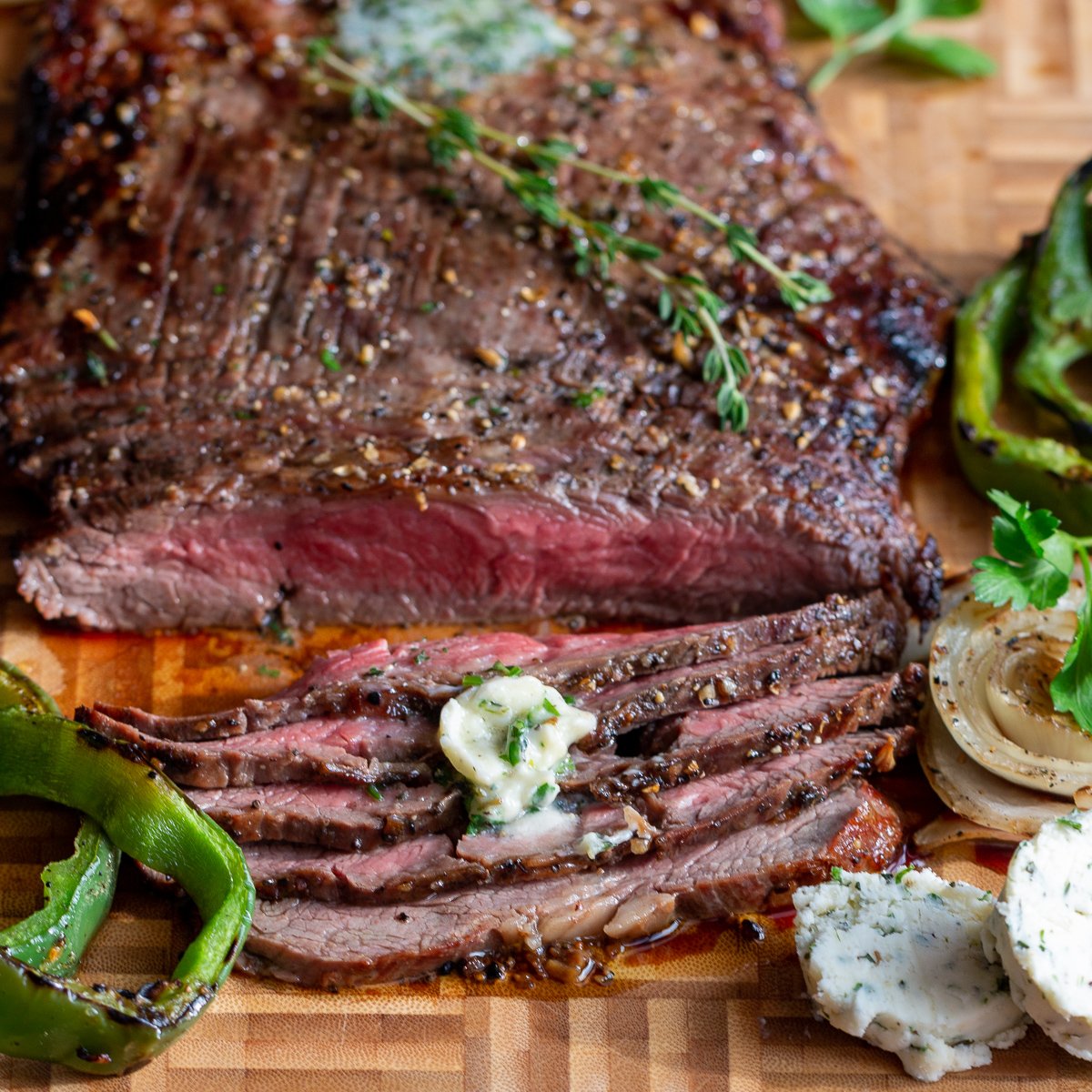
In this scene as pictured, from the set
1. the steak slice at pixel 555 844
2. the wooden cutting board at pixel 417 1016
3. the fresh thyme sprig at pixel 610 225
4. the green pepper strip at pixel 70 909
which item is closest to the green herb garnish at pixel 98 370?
the wooden cutting board at pixel 417 1016

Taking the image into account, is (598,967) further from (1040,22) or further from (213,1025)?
(1040,22)

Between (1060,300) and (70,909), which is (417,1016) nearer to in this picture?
(70,909)

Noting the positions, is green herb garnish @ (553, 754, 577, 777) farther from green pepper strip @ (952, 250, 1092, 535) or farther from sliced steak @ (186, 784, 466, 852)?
green pepper strip @ (952, 250, 1092, 535)

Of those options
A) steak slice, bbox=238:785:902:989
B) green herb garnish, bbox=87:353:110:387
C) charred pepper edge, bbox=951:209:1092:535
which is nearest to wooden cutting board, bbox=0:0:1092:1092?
steak slice, bbox=238:785:902:989

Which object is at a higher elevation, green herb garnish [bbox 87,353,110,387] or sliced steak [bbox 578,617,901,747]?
green herb garnish [bbox 87,353,110,387]

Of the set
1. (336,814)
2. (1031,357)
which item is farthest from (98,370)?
(1031,357)

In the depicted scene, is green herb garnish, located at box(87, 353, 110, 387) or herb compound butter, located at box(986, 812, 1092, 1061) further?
green herb garnish, located at box(87, 353, 110, 387)

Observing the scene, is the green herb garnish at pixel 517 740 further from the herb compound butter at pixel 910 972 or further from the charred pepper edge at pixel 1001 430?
the charred pepper edge at pixel 1001 430

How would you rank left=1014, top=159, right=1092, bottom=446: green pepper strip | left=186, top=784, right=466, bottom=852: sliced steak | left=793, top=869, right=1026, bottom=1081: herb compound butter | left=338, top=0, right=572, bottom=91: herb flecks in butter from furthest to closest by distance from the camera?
left=338, top=0, right=572, bottom=91: herb flecks in butter < left=1014, top=159, right=1092, bottom=446: green pepper strip < left=186, top=784, right=466, bottom=852: sliced steak < left=793, top=869, right=1026, bottom=1081: herb compound butter
